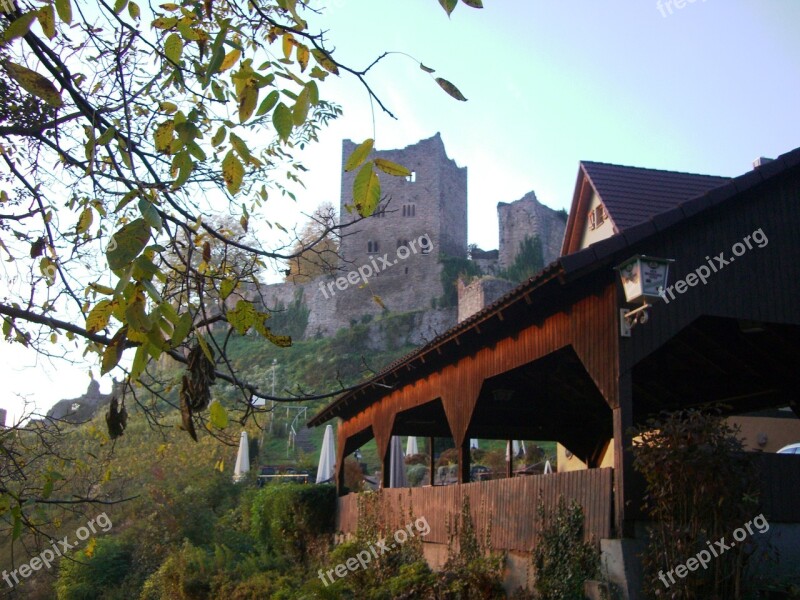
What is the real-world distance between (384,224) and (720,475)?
52.6m

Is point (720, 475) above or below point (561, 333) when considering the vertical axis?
below

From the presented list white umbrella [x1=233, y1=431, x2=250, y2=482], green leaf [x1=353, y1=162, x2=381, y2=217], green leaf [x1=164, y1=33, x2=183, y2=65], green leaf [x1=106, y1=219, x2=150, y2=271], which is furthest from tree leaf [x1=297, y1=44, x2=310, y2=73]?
white umbrella [x1=233, y1=431, x2=250, y2=482]

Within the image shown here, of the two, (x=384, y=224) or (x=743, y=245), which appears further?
(x=384, y=224)

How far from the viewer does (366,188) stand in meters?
3.20

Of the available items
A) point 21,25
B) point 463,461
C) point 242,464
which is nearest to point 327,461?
point 242,464

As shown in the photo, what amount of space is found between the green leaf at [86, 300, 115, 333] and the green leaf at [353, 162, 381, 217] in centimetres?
98

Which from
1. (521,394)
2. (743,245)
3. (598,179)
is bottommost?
(521,394)

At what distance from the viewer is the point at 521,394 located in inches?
544

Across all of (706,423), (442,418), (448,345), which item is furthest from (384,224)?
(706,423)

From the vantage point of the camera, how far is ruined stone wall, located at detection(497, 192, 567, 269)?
51.6m

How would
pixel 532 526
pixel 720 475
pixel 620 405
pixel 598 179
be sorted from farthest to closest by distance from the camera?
pixel 598 179 → pixel 532 526 → pixel 620 405 → pixel 720 475

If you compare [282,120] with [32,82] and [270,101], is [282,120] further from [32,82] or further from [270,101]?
[32,82]

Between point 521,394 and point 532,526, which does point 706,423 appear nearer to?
point 532,526

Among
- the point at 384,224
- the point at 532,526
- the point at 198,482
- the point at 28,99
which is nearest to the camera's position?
the point at 28,99
